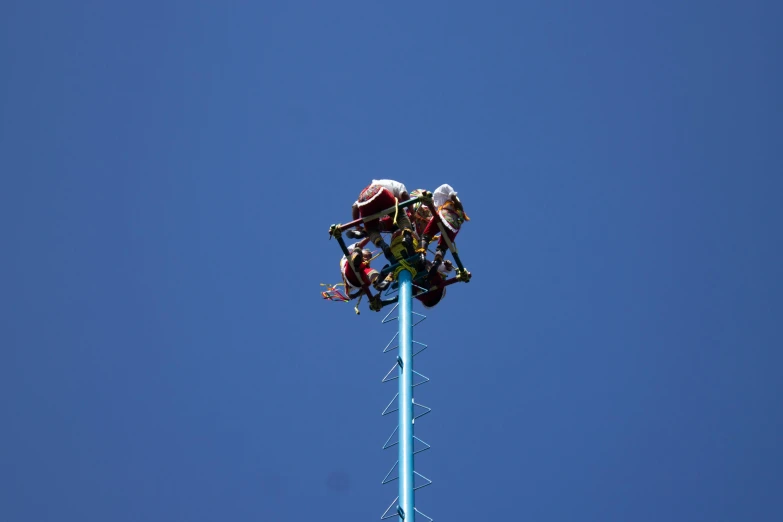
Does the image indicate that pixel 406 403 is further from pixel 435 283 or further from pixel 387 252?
pixel 435 283

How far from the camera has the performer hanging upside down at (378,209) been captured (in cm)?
3022

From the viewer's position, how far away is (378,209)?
3034cm

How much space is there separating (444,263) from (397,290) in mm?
1615

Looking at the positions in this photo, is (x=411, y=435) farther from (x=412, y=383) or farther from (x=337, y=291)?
(x=337, y=291)

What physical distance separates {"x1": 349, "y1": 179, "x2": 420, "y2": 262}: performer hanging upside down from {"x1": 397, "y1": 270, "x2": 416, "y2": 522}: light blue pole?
1799 mm

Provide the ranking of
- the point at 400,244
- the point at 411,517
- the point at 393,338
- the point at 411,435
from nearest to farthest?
the point at 411,517 < the point at 411,435 < the point at 393,338 < the point at 400,244

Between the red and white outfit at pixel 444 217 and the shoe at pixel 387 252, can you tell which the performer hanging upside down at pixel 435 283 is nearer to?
the red and white outfit at pixel 444 217

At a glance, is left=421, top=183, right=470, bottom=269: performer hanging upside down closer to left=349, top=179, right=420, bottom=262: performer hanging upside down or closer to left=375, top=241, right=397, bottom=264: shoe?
left=349, top=179, right=420, bottom=262: performer hanging upside down

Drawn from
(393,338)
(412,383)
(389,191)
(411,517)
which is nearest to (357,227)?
(389,191)

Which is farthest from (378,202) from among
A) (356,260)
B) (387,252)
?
(356,260)

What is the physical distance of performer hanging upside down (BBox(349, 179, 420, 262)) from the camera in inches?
1190

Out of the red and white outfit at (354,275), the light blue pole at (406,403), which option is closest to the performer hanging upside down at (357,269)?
the red and white outfit at (354,275)

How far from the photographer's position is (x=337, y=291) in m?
32.6

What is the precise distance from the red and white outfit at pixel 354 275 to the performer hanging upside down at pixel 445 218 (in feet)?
6.17
